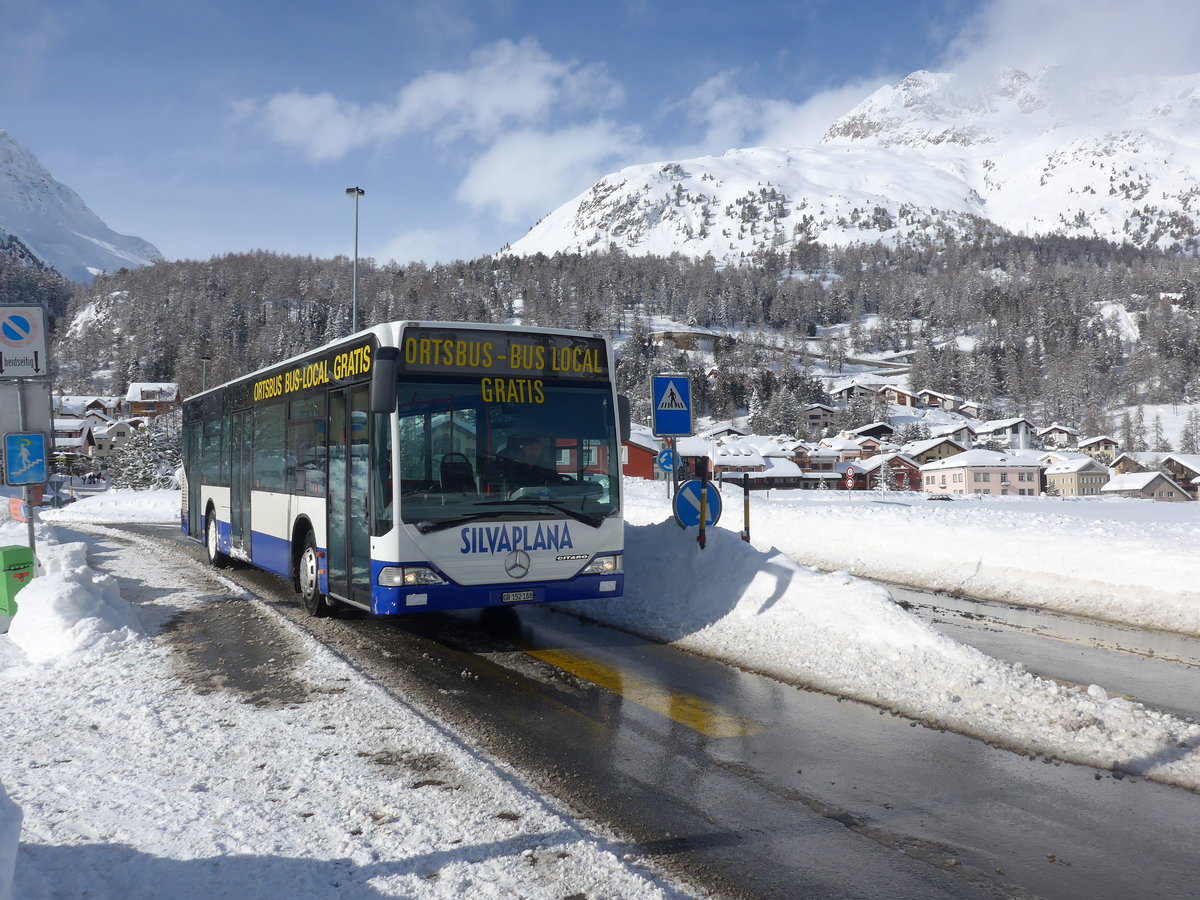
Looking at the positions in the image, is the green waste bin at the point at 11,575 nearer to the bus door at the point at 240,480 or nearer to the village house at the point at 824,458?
the bus door at the point at 240,480

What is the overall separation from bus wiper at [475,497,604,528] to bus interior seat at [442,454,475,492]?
224 millimetres

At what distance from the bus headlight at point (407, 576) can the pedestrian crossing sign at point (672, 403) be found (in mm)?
4588

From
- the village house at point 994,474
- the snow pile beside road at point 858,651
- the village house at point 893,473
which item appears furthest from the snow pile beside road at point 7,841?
the village house at point 994,474

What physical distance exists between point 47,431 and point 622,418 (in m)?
8.15

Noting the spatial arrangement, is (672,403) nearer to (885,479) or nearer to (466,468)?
(466,468)

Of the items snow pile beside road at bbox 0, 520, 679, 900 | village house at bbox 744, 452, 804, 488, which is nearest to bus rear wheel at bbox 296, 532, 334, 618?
snow pile beside road at bbox 0, 520, 679, 900

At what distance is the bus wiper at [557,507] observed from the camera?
820cm

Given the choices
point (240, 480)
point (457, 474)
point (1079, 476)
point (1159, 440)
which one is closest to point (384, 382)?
point (457, 474)

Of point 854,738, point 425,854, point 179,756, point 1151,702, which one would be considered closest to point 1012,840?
point 854,738

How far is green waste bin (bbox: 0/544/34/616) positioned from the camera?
9.81 meters

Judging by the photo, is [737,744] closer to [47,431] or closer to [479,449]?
[479,449]

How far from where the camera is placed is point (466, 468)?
815cm

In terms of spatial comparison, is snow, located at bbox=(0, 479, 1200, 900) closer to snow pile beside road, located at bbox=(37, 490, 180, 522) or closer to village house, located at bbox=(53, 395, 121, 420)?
snow pile beside road, located at bbox=(37, 490, 180, 522)

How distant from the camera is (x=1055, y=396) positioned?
16875 cm
